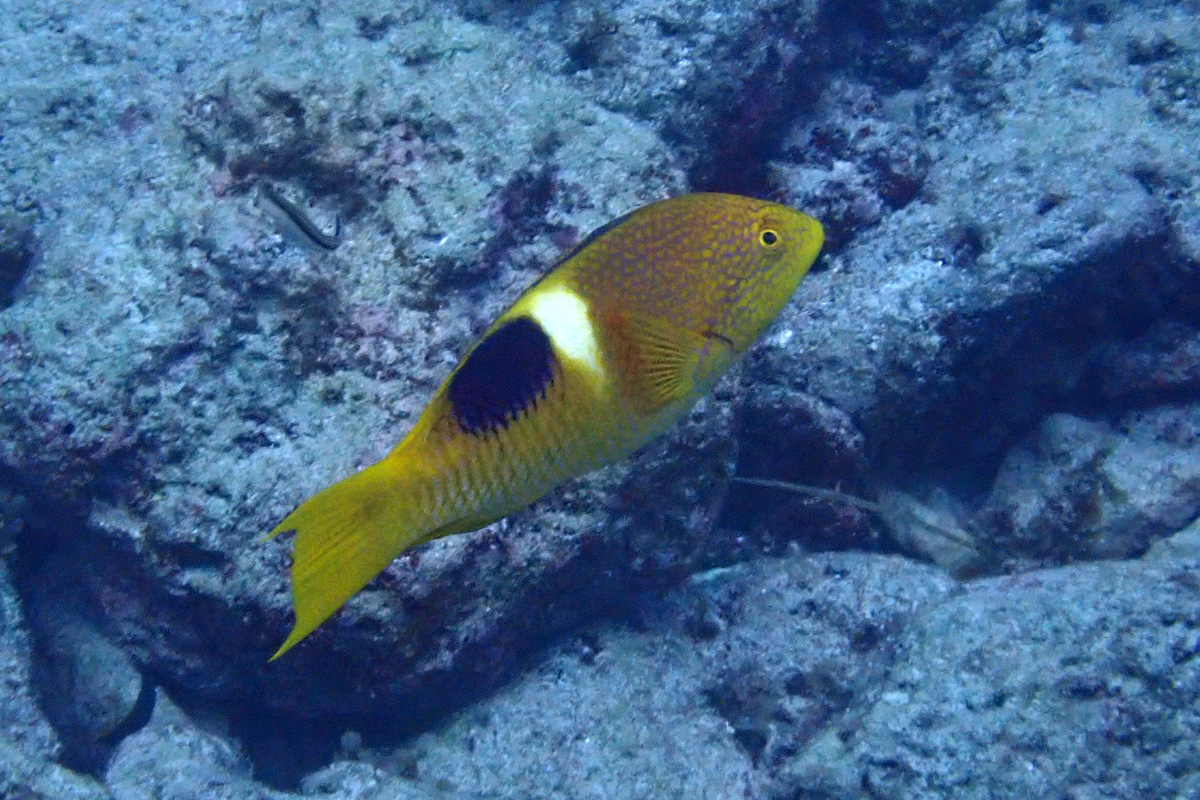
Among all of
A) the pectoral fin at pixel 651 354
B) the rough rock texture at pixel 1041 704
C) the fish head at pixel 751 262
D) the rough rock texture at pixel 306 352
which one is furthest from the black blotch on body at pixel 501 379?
the rough rock texture at pixel 1041 704

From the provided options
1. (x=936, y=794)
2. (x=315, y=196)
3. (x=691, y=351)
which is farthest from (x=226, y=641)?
(x=936, y=794)

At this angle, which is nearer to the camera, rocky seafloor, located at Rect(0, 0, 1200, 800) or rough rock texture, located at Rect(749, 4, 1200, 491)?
rocky seafloor, located at Rect(0, 0, 1200, 800)

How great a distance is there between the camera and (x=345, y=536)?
1.59m

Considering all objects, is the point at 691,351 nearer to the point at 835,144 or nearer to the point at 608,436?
the point at 608,436

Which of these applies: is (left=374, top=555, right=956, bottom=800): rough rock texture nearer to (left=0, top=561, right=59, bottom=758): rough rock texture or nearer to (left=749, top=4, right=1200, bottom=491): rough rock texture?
(left=749, top=4, right=1200, bottom=491): rough rock texture

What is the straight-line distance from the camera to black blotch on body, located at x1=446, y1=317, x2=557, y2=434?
5.49ft

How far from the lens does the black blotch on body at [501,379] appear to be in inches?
65.9

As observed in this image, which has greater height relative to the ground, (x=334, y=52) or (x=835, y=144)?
(x=334, y=52)

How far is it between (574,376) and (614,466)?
162 cm

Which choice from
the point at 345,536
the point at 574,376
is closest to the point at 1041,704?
the point at 574,376

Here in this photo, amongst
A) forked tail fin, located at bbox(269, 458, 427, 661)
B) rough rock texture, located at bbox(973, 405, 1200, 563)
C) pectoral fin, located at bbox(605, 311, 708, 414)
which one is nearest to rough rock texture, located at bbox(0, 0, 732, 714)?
forked tail fin, located at bbox(269, 458, 427, 661)

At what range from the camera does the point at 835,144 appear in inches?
195

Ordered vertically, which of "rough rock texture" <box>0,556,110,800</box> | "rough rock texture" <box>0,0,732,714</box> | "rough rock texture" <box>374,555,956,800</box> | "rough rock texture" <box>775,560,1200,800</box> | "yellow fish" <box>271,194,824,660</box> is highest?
"yellow fish" <box>271,194,824,660</box>

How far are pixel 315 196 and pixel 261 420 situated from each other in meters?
1.10
